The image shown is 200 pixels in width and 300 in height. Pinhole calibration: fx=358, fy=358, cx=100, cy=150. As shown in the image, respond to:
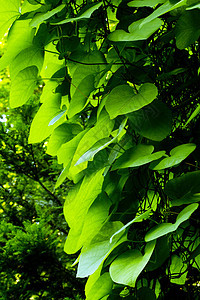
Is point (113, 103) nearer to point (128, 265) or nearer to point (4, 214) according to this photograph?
point (128, 265)

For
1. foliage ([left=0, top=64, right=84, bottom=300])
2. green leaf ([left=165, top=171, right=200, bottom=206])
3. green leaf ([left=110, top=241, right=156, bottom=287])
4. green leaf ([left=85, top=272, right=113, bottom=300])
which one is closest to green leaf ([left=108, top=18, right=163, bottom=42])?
green leaf ([left=165, top=171, right=200, bottom=206])

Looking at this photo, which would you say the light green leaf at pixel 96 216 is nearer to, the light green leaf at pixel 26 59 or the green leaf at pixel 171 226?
the green leaf at pixel 171 226

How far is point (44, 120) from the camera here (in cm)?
104

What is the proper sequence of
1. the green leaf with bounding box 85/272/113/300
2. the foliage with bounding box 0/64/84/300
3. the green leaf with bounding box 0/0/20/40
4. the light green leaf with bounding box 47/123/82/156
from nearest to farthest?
1. the green leaf with bounding box 85/272/113/300
2. the green leaf with bounding box 0/0/20/40
3. the light green leaf with bounding box 47/123/82/156
4. the foliage with bounding box 0/64/84/300

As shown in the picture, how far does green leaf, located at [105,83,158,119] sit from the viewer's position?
25.5 inches

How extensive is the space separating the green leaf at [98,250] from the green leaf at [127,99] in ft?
0.73

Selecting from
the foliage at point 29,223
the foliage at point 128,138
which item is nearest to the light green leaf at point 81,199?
the foliage at point 128,138

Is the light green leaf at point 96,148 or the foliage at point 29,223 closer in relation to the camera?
the light green leaf at point 96,148

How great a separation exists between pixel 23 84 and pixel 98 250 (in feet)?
1.52

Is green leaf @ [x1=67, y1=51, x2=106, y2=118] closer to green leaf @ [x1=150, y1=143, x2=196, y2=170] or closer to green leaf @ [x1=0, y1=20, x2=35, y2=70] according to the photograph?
green leaf @ [x1=0, y1=20, x2=35, y2=70]

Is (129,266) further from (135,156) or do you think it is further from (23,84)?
(23,84)

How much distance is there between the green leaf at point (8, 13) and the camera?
0.88 meters

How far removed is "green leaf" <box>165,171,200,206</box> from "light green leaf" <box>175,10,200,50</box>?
0.84ft

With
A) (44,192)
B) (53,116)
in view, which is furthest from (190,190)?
(44,192)
